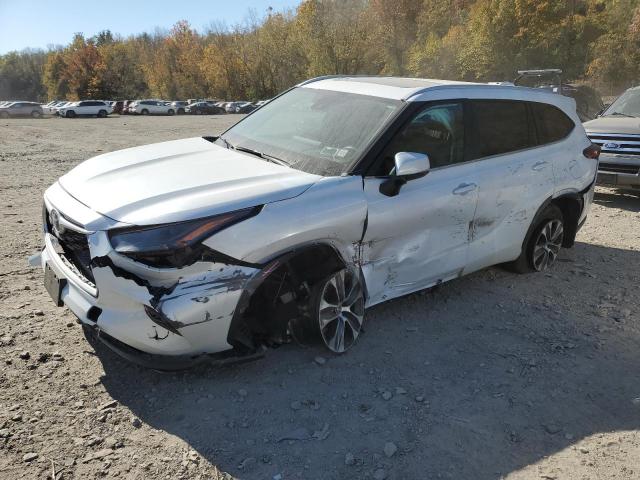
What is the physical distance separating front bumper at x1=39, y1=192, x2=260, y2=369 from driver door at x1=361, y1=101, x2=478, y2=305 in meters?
1.01

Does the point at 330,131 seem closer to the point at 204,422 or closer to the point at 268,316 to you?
the point at 268,316

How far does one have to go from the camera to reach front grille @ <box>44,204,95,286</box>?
3.04m

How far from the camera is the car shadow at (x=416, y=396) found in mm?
2762

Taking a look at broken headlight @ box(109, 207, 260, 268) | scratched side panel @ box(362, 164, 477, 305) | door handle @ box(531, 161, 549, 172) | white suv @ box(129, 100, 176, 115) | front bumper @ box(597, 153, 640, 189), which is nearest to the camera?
broken headlight @ box(109, 207, 260, 268)

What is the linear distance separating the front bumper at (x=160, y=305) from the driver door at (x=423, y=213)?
101 centimetres

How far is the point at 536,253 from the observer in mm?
5160

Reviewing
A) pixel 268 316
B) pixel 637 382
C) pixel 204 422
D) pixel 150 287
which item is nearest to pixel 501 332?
pixel 637 382

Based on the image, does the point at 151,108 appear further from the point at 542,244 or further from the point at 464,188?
the point at 464,188

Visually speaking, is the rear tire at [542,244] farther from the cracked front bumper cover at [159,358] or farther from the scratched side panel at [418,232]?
the cracked front bumper cover at [159,358]

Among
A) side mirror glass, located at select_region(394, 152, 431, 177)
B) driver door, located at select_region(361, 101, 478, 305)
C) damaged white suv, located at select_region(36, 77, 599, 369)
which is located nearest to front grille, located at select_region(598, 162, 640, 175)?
damaged white suv, located at select_region(36, 77, 599, 369)

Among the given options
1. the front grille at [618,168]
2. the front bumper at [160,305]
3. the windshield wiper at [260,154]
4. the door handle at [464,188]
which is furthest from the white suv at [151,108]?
the front bumper at [160,305]

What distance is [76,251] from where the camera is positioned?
316 centimetres

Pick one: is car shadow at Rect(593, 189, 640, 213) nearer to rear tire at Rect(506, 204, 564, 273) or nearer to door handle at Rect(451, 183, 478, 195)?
rear tire at Rect(506, 204, 564, 273)

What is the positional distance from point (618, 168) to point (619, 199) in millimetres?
902
